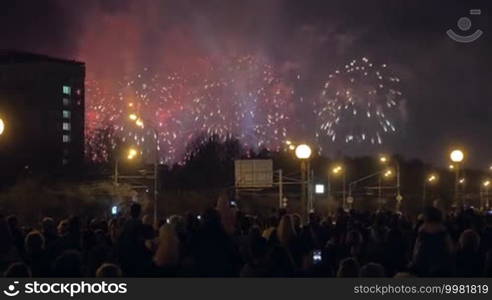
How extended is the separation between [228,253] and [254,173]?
1590 inches

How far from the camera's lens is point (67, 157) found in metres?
130

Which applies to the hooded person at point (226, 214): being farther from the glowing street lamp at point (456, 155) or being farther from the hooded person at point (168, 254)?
the glowing street lamp at point (456, 155)

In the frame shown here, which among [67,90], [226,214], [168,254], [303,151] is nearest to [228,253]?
[168,254]

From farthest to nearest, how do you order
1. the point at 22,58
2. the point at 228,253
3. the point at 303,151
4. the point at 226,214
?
the point at 22,58
the point at 303,151
the point at 226,214
the point at 228,253

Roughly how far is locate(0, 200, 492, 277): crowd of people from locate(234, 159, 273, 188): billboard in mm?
36863

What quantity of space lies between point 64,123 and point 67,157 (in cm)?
1686

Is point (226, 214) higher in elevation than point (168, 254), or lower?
higher

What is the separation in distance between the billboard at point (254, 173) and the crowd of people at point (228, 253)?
121 ft

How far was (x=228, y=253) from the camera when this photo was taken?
1189 cm

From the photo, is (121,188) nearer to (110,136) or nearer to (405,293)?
(110,136)

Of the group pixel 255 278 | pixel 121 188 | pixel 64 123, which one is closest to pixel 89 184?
pixel 121 188

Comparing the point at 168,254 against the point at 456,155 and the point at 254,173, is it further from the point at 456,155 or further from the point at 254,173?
the point at 254,173

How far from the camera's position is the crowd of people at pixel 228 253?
34.0ft

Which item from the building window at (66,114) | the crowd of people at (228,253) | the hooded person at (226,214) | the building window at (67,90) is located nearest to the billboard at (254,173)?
the hooded person at (226,214)
